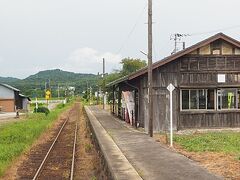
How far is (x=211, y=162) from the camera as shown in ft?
38.8

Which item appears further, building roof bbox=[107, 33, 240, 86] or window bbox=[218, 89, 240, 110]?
window bbox=[218, 89, 240, 110]

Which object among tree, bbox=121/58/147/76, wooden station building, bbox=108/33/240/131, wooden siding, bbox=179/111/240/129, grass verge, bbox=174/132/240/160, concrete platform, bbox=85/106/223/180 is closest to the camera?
concrete platform, bbox=85/106/223/180

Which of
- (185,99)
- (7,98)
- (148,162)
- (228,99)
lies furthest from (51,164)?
(7,98)

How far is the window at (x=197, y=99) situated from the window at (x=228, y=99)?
0.41 metres

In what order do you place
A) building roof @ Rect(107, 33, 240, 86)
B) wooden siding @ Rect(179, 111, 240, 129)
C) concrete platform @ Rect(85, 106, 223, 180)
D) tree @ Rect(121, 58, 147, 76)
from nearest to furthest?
concrete platform @ Rect(85, 106, 223, 180)
building roof @ Rect(107, 33, 240, 86)
wooden siding @ Rect(179, 111, 240, 129)
tree @ Rect(121, 58, 147, 76)

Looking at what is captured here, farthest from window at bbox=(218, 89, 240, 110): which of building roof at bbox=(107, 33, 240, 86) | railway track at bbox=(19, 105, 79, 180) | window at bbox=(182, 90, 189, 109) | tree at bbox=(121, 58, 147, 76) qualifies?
tree at bbox=(121, 58, 147, 76)

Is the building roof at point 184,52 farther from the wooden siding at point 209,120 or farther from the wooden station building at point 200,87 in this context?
the wooden siding at point 209,120

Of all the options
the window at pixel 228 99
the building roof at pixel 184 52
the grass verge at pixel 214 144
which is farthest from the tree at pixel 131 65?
the grass verge at pixel 214 144

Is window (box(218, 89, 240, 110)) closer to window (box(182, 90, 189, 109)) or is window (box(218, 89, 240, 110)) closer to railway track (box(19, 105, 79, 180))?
window (box(182, 90, 189, 109))

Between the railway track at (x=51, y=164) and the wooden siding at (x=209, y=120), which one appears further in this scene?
the wooden siding at (x=209, y=120)

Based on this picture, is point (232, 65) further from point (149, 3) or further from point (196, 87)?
point (149, 3)

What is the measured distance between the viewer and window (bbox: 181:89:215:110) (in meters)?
22.6

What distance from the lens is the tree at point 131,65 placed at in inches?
2467

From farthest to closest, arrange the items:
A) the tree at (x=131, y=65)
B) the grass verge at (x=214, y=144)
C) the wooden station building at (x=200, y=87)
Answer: the tree at (x=131, y=65)
the wooden station building at (x=200, y=87)
the grass verge at (x=214, y=144)
